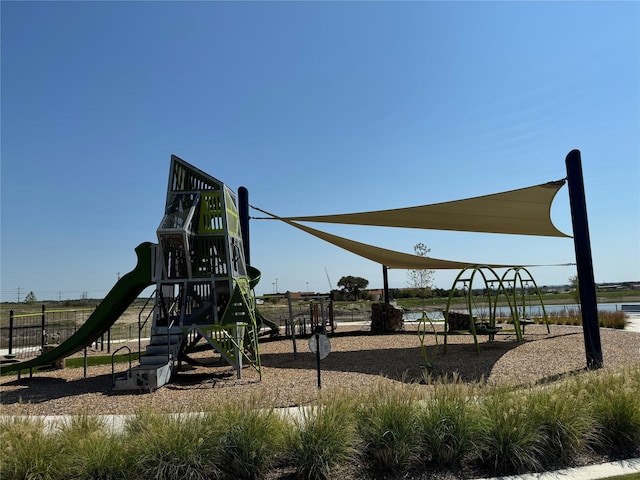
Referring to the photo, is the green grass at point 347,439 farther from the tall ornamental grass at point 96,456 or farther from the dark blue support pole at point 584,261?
the dark blue support pole at point 584,261

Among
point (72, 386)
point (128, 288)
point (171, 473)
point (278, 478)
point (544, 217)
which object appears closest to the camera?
point (171, 473)

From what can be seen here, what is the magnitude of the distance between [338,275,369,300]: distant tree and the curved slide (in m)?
48.3

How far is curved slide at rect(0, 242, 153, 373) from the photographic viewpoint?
8.44 meters

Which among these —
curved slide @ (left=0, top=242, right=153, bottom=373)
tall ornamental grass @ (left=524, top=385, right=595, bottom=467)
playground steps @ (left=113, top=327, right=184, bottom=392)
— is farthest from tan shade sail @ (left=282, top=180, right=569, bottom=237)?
tall ornamental grass @ (left=524, top=385, right=595, bottom=467)

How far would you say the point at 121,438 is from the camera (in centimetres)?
371

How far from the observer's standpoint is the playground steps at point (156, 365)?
7.17m

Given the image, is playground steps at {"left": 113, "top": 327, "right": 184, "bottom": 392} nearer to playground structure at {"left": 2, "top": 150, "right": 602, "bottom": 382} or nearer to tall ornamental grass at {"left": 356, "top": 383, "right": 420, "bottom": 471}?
playground structure at {"left": 2, "top": 150, "right": 602, "bottom": 382}

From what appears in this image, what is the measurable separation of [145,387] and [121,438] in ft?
12.3

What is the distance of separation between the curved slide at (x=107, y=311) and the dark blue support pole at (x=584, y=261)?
8127mm

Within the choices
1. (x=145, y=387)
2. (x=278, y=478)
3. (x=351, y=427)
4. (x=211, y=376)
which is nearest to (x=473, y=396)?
(x=351, y=427)

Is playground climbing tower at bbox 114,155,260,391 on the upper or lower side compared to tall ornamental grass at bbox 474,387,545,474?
upper

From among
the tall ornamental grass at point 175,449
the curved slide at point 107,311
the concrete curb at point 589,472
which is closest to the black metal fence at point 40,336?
the curved slide at point 107,311

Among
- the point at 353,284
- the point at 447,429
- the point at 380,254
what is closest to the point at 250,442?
the point at 447,429

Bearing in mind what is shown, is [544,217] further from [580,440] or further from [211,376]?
[211,376]
